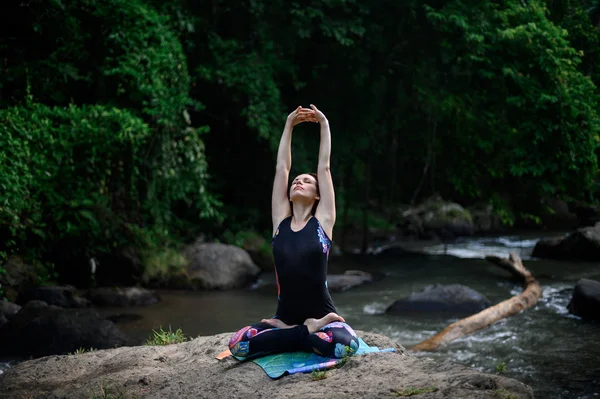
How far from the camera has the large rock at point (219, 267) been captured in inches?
512

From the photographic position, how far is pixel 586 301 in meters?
10.1

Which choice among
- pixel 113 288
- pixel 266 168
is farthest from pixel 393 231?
pixel 113 288

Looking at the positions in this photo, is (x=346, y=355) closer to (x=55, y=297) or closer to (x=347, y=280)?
(x=55, y=297)

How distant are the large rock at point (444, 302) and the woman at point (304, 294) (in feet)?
19.6

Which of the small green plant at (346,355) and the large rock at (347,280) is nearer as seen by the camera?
the small green plant at (346,355)

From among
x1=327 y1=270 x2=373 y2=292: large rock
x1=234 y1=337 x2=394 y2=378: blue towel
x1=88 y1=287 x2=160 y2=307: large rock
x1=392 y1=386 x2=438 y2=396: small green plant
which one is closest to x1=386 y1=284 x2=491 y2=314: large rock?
x1=327 y1=270 x2=373 y2=292: large rock

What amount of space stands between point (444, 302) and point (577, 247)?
6381 millimetres

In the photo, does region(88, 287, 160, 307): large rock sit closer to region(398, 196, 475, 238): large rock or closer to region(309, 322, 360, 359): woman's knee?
region(309, 322, 360, 359): woman's knee

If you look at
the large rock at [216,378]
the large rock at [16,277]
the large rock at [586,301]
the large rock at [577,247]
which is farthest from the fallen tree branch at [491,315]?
the large rock at [16,277]

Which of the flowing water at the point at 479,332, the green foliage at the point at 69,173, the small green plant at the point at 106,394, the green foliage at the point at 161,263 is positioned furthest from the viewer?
the green foliage at the point at 161,263

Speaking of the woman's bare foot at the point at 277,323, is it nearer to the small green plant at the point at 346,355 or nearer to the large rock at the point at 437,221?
the small green plant at the point at 346,355

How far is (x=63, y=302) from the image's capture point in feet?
35.4

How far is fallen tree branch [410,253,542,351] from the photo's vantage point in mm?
8828

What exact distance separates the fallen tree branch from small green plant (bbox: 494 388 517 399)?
467cm
